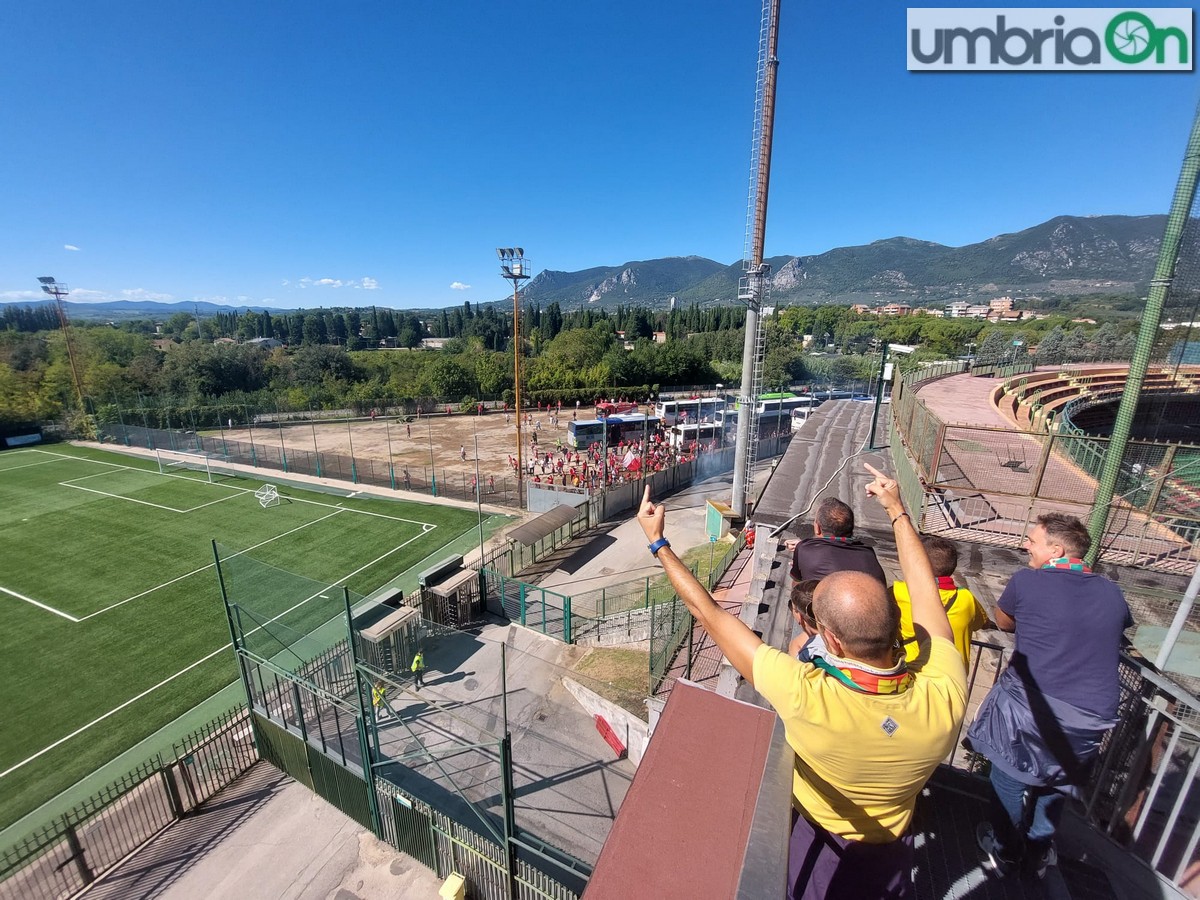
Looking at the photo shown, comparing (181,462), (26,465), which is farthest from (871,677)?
(26,465)

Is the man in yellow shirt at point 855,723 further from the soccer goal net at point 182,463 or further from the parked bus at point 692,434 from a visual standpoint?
the soccer goal net at point 182,463

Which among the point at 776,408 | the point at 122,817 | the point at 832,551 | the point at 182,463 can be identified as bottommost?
the point at 182,463

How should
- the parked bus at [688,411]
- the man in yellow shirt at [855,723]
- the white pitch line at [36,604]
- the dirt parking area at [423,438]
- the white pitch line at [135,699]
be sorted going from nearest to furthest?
the man in yellow shirt at [855,723] → the white pitch line at [135,699] → the white pitch line at [36,604] → the dirt parking area at [423,438] → the parked bus at [688,411]

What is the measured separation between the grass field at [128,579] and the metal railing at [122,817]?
2.09 m

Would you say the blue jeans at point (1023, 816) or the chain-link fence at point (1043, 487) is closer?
the blue jeans at point (1023, 816)

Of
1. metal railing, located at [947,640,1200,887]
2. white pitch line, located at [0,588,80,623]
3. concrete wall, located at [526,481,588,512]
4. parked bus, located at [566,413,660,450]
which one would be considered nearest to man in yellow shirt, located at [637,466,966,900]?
metal railing, located at [947,640,1200,887]

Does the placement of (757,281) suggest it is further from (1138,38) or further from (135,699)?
(135,699)

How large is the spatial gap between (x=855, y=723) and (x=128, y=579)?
85.9ft

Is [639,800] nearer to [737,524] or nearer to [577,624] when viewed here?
[577,624]

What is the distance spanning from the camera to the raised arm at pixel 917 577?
89.0 inches

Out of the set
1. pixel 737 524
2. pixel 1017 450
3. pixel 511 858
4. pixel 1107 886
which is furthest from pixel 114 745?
pixel 1017 450

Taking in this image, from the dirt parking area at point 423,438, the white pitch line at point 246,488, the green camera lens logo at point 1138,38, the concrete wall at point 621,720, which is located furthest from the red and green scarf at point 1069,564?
the dirt parking area at point 423,438

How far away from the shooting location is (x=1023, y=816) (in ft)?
9.59

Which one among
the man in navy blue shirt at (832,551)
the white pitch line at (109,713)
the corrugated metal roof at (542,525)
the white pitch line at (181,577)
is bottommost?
the white pitch line at (109,713)
